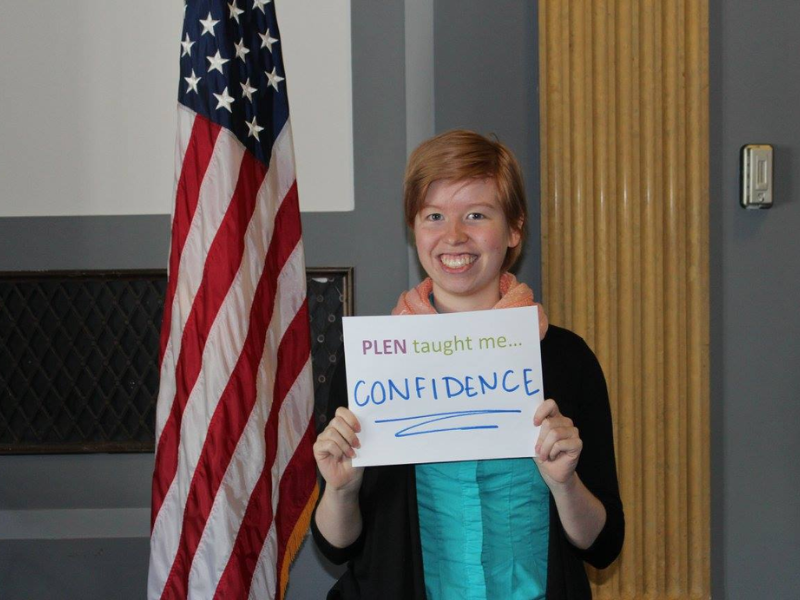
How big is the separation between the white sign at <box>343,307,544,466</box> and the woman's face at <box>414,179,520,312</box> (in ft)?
0.35

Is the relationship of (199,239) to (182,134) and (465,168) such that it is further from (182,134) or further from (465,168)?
Answer: (465,168)

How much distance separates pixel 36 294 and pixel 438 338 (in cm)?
186

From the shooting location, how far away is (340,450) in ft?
4.16

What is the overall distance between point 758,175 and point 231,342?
5.14ft

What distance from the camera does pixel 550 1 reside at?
231 cm

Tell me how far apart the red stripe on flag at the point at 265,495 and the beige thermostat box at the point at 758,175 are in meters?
1.32

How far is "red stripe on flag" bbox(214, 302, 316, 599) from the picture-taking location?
2.10 m

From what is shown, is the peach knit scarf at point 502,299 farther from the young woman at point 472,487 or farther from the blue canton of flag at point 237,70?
the blue canton of flag at point 237,70

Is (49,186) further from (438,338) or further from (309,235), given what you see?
(438,338)

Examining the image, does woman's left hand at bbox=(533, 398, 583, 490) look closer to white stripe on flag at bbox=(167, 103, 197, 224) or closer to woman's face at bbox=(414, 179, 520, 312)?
woman's face at bbox=(414, 179, 520, 312)

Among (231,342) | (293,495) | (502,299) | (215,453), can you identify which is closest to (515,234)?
(502,299)

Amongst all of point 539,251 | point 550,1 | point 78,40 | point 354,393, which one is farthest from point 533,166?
point 78,40

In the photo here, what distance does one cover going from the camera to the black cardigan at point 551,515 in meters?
1.35

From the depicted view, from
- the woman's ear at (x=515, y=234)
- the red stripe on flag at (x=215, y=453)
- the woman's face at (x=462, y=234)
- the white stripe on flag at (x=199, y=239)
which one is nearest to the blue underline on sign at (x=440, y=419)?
the woman's face at (x=462, y=234)
